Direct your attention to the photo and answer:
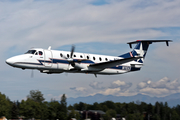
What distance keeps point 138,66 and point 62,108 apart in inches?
1631

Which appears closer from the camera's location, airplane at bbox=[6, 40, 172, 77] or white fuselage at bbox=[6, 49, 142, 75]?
white fuselage at bbox=[6, 49, 142, 75]

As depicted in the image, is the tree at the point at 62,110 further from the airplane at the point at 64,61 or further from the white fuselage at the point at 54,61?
the white fuselage at the point at 54,61

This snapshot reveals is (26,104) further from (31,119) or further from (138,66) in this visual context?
(138,66)

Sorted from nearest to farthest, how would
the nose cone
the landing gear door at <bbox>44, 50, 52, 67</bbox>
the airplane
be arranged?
the nose cone → the airplane → the landing gear door at <bbox>44, 50, 52, 67</bbox>

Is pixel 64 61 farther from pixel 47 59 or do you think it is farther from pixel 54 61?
pixel 47 59

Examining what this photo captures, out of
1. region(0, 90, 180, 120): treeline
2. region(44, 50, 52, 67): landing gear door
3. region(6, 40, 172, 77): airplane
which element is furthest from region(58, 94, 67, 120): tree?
region(44, 50, 52, 67): landing gear door

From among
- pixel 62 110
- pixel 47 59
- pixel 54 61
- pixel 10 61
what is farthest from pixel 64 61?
pixel 62 110

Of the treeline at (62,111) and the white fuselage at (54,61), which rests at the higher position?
the white fuselage at (54,61)

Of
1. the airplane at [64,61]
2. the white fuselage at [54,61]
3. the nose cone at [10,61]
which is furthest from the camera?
the airplane at [64,61]

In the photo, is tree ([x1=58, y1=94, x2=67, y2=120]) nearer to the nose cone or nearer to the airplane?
the airplane

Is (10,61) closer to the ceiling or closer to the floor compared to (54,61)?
closer to the floor

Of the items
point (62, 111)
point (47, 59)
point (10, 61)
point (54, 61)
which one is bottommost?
point (62, 111)

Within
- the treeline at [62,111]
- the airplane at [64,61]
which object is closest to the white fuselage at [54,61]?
the airplane at [64,61]

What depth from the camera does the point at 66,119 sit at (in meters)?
71.0
